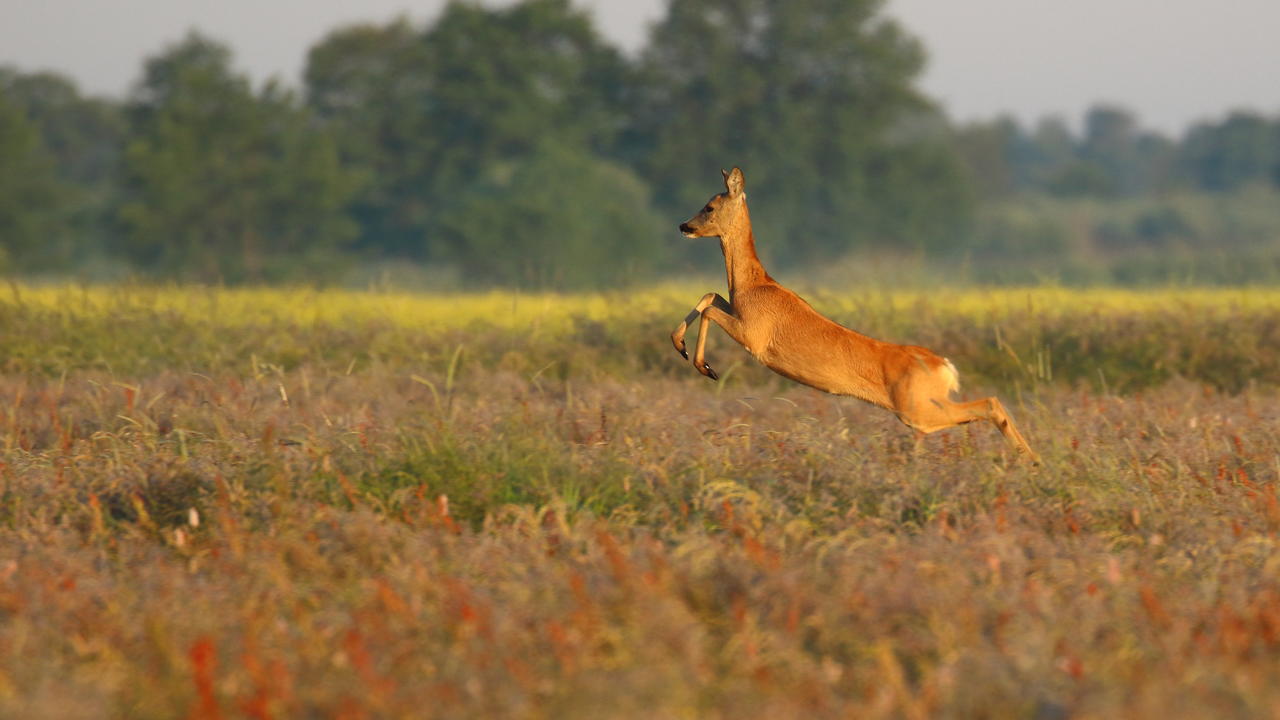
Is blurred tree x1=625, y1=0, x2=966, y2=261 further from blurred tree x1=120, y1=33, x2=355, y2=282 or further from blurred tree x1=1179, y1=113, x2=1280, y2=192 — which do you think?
blurred tree x1=1179, y1=113, x2=1280, y2=192

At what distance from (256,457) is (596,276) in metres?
31.7

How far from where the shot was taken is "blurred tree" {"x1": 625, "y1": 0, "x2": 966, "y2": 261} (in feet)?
143

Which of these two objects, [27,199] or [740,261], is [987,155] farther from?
[740,261]

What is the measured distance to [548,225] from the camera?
38.1 metres

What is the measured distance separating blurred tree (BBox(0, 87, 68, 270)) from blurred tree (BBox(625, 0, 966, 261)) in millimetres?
17287

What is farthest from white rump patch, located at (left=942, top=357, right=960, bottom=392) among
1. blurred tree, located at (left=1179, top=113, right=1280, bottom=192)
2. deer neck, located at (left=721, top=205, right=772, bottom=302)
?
blurred tree, located at (left=1179, top=113, right=1280, bottom=192)

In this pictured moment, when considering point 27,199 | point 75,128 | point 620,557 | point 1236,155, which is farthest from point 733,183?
point 1236,155

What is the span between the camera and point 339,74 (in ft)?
153

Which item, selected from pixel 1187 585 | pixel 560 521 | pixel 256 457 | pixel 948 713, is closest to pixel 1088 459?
pixel 1187 585

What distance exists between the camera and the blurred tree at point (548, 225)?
3797 centimetres

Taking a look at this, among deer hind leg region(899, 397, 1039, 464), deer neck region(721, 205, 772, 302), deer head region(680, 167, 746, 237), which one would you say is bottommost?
deer hind leg region(899, 397, 1039, 464)

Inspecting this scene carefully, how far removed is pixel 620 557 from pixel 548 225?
33.1m

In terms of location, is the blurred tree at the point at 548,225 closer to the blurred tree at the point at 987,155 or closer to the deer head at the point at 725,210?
A: the deer head at the point at 725,210

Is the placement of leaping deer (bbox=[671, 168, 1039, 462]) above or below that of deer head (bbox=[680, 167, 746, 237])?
below
